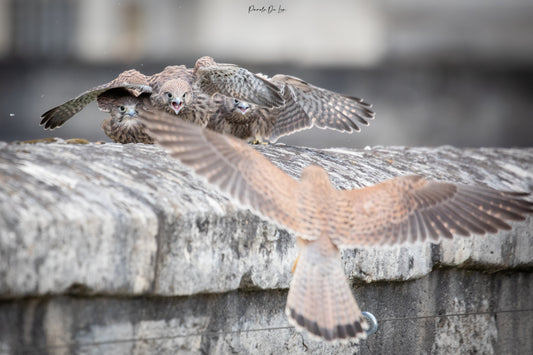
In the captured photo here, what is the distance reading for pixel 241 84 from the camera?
3.44 m

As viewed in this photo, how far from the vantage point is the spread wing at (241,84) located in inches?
133

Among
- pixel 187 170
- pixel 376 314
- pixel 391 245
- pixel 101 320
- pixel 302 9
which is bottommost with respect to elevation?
pixel 376 314

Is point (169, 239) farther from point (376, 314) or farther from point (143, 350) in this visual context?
point (376, 314)

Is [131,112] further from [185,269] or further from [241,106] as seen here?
[185,269]

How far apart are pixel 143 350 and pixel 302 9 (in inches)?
212

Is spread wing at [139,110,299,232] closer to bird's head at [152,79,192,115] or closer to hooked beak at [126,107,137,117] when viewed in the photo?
bird's head at [152,79,192,115]

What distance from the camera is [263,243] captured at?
2.64 m

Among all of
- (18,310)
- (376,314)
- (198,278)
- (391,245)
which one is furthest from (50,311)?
(376,314)

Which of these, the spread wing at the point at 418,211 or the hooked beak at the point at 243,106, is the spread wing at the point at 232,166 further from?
the hooked beak at the point at 243,106

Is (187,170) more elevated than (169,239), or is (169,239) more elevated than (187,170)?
(187,170)

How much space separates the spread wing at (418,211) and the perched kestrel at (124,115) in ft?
4.11
